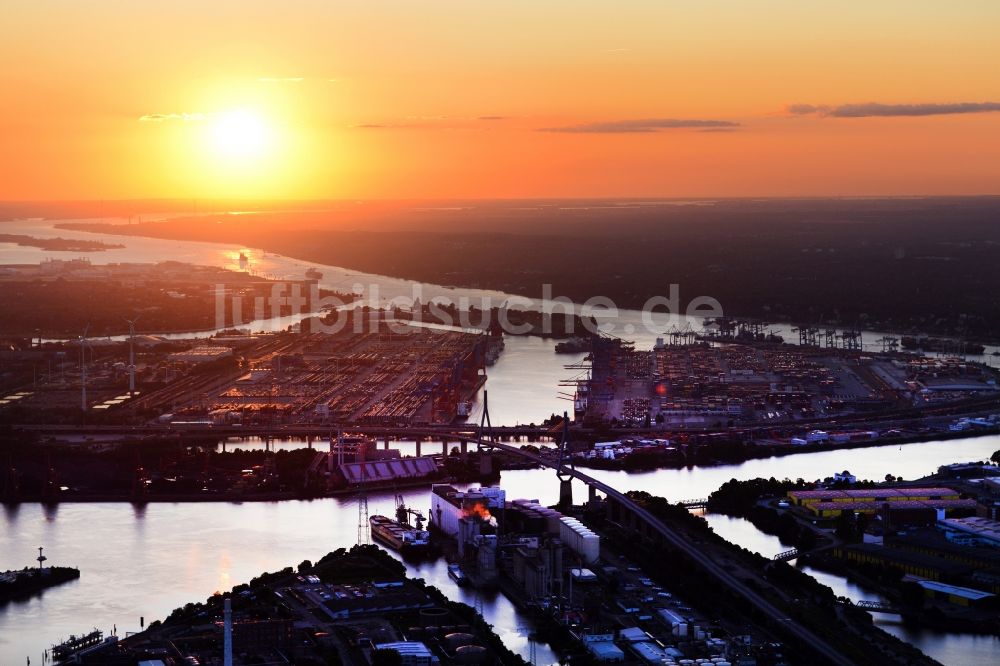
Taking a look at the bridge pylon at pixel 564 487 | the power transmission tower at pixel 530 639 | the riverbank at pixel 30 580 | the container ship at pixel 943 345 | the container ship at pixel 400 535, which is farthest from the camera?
the container ship at pixel 943 345

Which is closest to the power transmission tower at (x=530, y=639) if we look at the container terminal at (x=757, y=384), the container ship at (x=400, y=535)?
the container ship at (x=400, y=535)

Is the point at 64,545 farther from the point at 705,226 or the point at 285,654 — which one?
the point at 705,226

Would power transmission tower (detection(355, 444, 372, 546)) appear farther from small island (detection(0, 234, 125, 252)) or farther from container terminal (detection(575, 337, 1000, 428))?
small island (detection(0, 234, 125, 252))

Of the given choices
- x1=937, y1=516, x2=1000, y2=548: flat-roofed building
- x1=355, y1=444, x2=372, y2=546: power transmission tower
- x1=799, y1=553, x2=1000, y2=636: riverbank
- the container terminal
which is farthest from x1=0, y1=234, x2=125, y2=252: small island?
x1=799, y1=553, x2=1000, y2=636: riverbank

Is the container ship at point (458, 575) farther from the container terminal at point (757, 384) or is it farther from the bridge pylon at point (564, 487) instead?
the container terminal at point (757, 384)

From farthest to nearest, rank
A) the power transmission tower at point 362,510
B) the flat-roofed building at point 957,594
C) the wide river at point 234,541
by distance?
the power transmission tower at point 362,510
the flat-roofed building at point 957,594
the wide river at point 234,541

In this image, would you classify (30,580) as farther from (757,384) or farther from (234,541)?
(757,384)
